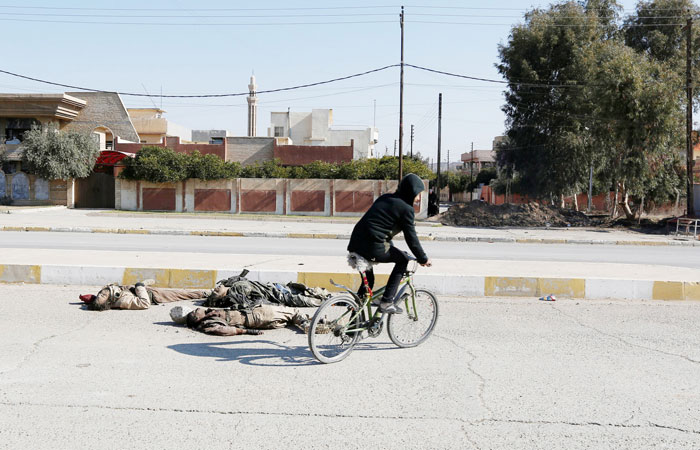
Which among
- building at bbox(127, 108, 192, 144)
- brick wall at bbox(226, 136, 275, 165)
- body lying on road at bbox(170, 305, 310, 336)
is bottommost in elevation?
body lying on road at bbox(170, 305, 310, 336)

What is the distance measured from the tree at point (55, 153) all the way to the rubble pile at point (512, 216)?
2365cm

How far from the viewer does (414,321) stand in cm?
629

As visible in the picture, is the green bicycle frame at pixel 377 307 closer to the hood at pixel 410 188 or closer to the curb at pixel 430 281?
the hood at pixel 410 188

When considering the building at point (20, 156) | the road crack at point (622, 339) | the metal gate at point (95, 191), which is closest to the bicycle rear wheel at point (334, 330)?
the road crack at point (622, 339)

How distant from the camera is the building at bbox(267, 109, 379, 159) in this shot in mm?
66750

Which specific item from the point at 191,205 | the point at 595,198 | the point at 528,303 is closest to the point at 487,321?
the point at 528,303

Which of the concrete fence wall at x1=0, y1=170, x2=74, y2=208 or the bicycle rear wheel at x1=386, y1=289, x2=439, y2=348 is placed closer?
the bicycle rear wheel at x1=386, y1=289, x2=439, y2=348

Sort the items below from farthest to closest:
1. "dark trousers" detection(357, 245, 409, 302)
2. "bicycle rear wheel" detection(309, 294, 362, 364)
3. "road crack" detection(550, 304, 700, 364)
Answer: "road crack" detection(550, 304, 700, 364) < "dark trousers" detection(357, 245, 409, 302) < "bicycle rear wheel" detection(309, 294, 362, 364)

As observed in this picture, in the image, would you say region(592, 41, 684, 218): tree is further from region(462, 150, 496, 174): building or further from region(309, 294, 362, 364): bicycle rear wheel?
region(462, 150, 496, 174): building

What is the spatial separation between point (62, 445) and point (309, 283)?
5911mm

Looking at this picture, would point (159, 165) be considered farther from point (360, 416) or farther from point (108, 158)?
point (360, 416)

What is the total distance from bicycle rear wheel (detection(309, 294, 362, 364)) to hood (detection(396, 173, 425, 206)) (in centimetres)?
108

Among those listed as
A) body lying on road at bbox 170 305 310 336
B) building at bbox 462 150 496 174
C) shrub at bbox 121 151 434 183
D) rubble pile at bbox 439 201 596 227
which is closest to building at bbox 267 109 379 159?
shrub at bbox 121 151 434 183

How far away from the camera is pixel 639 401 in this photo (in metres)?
4.72
